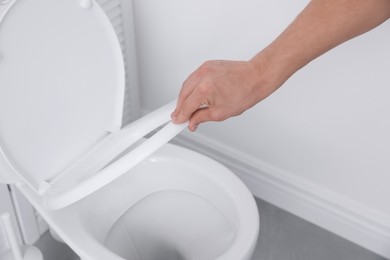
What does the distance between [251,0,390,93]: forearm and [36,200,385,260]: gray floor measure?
0.70m

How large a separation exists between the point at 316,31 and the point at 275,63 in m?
0.09

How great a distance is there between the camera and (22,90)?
100 cm

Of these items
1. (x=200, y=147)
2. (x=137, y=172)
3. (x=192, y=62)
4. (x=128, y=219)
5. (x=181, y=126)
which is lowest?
(x=200, y=147)

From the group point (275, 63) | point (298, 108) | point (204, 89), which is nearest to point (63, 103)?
point (204, 89)

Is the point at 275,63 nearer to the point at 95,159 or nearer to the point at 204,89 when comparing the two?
the point at 204,89

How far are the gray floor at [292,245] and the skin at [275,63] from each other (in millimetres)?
684

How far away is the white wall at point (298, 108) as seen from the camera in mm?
1262

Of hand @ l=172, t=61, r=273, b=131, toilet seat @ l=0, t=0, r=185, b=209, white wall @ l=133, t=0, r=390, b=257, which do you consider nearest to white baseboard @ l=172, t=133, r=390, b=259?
white wall @ l=133, t=0, r=390, b=257

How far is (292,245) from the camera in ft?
5.05

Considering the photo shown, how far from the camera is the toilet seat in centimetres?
97

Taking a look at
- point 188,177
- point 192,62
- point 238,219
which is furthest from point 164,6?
point 238,219

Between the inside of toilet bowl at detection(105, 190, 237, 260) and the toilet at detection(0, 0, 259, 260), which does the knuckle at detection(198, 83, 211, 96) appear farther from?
the inside of toilet bowl at detection(105, 190, 237, 260)

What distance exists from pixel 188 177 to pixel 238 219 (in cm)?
19

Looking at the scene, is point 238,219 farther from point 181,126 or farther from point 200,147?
point 200,147
